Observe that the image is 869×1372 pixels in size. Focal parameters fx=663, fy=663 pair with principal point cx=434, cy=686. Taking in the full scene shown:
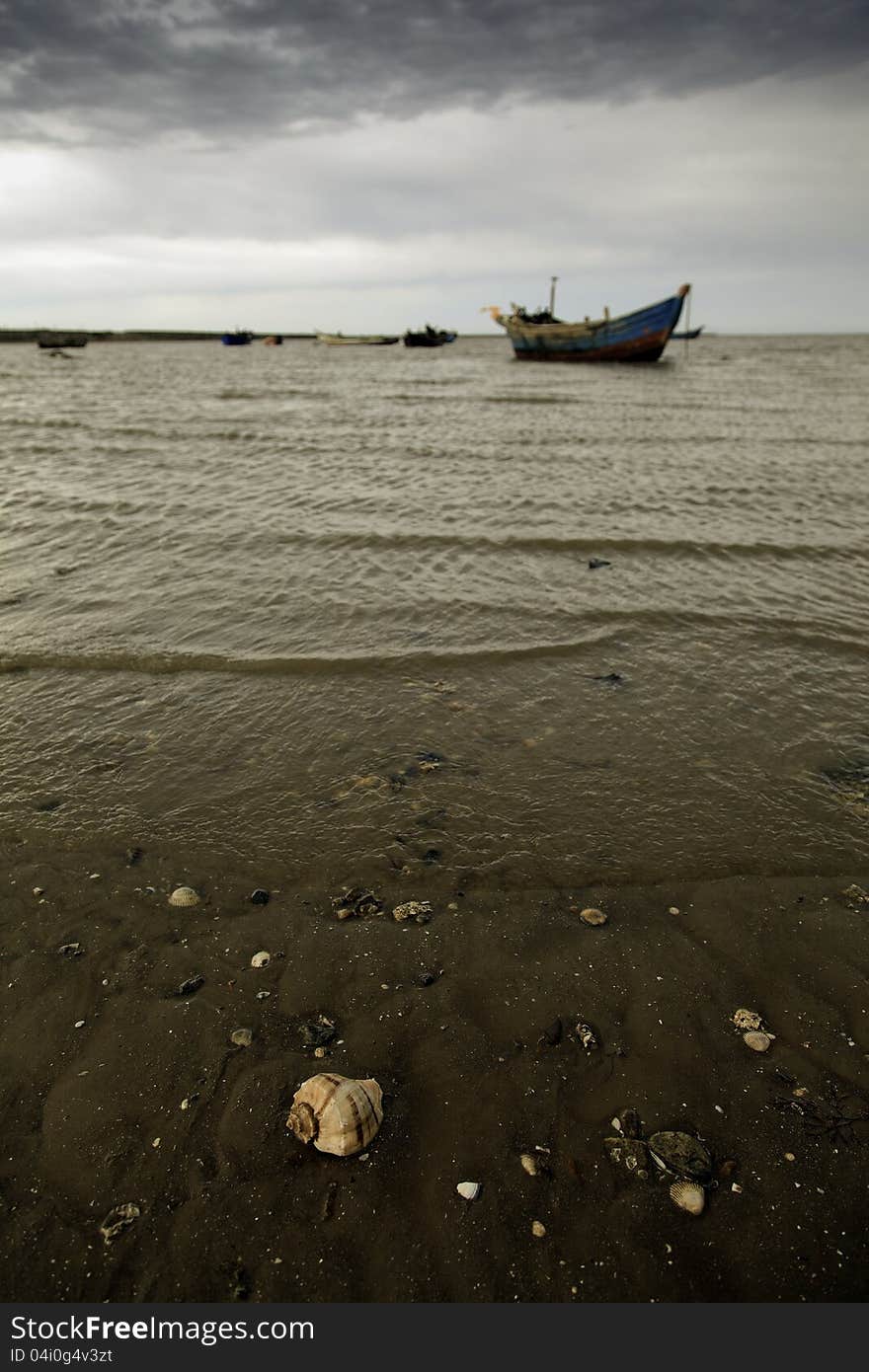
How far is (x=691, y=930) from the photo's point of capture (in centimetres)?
371

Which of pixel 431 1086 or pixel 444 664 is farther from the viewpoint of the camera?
pixel 444 664

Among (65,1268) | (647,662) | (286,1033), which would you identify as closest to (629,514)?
(647,662)

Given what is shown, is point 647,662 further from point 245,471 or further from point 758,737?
point 245,471

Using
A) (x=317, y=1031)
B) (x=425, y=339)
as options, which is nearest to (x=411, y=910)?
(x=317, y=1031)

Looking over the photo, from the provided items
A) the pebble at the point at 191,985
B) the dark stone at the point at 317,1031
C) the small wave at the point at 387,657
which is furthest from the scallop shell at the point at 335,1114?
the small wave at the point at 387,657

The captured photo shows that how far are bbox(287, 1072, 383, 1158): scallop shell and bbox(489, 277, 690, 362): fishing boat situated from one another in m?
54.2

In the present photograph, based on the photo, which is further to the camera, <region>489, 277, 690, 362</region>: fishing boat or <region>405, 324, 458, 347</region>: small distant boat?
<region>405, 324, 458, 347</region>: small distant boat

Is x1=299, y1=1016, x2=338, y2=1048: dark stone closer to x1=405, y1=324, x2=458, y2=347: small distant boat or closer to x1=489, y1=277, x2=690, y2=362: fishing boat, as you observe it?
x1=489, y1=277, x2=690, y2=362: fishing boat

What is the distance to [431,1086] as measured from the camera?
290 centimetres

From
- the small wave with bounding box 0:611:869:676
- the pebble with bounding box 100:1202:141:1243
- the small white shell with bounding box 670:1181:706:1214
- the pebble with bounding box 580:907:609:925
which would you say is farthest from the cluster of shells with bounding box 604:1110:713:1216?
the small wave with bounding box 0:611:869:676

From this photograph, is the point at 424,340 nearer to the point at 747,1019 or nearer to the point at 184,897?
the point at 184,897

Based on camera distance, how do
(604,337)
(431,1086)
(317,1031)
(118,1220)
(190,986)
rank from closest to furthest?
(118,1220)
(431,1086)
(317,1031)
(190,986)
(604,337)

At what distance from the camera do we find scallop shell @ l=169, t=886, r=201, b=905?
12.6 ft

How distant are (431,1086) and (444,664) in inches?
174
